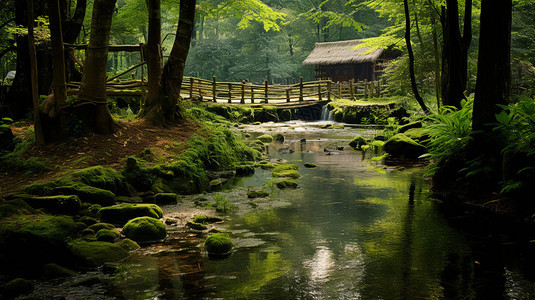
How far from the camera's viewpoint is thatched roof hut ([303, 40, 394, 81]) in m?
35.9

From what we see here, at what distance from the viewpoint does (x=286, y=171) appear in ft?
34.8

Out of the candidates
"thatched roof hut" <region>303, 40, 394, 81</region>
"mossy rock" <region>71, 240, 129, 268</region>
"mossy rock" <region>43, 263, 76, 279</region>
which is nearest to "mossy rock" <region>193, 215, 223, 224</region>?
"mossy rock" <region>71, 240, 129, 268</region>

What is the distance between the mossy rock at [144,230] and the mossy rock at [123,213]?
450 millimetres

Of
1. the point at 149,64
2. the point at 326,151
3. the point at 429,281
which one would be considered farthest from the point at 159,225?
the point at 326,151

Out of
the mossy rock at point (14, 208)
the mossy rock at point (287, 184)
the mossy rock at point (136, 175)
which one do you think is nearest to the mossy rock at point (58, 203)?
the mossy rock at point (14, 208)

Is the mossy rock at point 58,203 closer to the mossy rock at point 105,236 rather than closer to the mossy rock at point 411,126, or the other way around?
the mossy rock at point 105,236

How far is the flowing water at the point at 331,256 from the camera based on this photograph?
4410 mm

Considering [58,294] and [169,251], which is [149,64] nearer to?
[169,251]

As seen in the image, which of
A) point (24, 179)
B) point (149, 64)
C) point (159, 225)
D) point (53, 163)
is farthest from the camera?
point (149, 64)

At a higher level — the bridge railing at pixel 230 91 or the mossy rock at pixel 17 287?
the bridge railing at pixel 230 91

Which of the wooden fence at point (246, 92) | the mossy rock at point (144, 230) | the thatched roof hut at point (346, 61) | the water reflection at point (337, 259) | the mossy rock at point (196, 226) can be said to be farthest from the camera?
the thatched roof hut at point (346, 61)

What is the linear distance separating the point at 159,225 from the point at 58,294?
196 cm

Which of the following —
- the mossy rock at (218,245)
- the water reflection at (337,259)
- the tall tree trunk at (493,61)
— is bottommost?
the water reflection at (337,259)

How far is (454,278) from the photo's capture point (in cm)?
468
